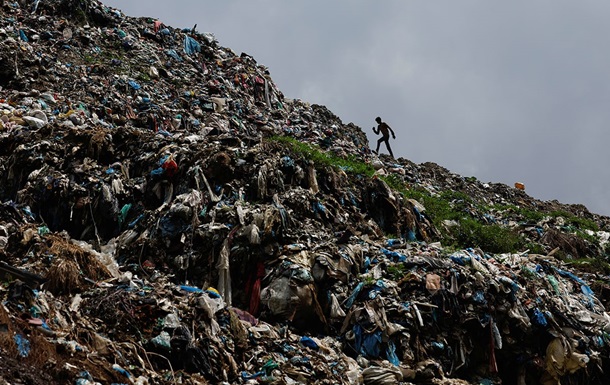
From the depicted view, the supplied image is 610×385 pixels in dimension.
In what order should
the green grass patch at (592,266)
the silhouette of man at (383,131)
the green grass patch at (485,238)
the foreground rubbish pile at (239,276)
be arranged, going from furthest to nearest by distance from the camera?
the silhouette of man at (383,131) < the green grass patch at (485,238) < the green grass patch at (592,266) < the foreground rubbish pile at (239,276)

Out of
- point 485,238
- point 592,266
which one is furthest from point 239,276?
point 592,266

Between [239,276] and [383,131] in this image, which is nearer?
[239,276]

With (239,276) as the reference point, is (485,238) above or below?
above

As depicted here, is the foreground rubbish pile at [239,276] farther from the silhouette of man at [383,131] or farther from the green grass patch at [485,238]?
the silhouette of man at [383,131]

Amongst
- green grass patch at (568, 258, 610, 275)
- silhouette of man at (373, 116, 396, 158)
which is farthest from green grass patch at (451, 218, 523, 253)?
silhouette of man at (373, 116, 396, 158)

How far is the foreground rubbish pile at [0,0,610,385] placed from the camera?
5.26 meters

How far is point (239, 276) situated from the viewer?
7.53m

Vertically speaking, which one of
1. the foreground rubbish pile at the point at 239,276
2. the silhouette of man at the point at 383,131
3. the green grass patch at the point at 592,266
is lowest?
the foreground rubbish pile at the point at 239,276

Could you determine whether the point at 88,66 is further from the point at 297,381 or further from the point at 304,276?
the point at 297,381

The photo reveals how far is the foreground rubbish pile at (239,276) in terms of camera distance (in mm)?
5258

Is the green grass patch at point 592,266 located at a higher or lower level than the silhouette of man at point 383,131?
lower

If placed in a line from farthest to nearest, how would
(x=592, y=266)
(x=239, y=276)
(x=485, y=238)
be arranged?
1. (x=485, y=238)
2. (x=592, y=266)
3. (x=239, y=276)

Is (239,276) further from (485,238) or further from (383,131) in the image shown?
(383,131)

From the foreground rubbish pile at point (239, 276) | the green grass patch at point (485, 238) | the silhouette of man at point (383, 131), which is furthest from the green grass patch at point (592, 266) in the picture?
the silhouette of man at point (383, 131)
